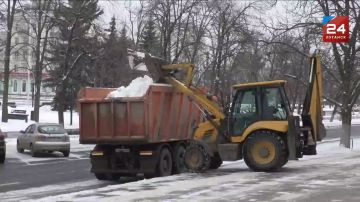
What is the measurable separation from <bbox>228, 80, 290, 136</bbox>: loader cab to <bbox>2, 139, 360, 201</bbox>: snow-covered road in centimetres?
144

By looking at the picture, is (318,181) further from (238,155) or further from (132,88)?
(132,88)

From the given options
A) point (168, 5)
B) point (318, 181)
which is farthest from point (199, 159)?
point (168, 5)

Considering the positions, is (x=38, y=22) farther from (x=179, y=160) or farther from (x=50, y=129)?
(x=179, y=160)

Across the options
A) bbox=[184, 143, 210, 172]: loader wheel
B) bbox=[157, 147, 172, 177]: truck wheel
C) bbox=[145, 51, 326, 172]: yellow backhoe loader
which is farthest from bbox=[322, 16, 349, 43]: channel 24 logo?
bbox=[157, 147, 172, 177]: truck wheel

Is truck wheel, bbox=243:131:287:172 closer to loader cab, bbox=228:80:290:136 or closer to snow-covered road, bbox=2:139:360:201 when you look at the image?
snow-covered road, bbox=2:139:360:201

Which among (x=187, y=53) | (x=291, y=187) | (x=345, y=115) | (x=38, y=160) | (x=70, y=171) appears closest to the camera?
(x=291, y=187)

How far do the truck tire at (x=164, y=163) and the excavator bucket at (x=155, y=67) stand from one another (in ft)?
6.83

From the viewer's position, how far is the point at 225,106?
53.6 ft

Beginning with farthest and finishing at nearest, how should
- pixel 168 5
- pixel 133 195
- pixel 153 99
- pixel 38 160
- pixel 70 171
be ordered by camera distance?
pixel 168 5 < pixel 38 160 < pixel 70 171 < pixel 153 99 < pixel 133 195

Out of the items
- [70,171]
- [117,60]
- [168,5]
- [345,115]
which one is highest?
[168,5]

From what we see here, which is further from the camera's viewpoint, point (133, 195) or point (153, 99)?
point (153, 99)

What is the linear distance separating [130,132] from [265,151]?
3688mm

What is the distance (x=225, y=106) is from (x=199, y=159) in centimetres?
199

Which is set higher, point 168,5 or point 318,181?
point 168,5
